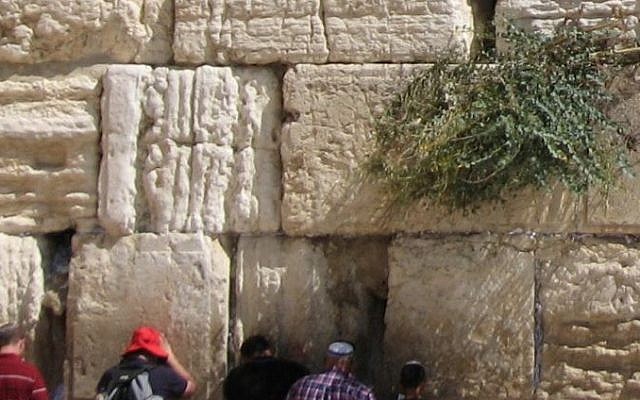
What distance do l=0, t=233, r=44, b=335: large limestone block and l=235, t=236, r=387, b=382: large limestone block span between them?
39.7 inches

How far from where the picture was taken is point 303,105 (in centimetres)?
649

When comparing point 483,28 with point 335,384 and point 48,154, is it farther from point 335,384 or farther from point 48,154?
point 48,154

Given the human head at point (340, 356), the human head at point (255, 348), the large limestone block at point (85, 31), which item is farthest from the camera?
the large limestone block at point (85, 31)

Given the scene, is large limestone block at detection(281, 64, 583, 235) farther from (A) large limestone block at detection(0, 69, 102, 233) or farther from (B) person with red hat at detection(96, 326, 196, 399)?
(A) large limestone block at detection(0, 69, 102, 233)

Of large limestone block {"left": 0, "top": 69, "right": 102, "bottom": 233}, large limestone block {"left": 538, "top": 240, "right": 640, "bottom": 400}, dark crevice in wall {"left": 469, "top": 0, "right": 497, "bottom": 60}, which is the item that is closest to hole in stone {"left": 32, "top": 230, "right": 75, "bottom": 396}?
large limestone block {"left": 0, "top": 69, "right": 102, "bottom": 233}

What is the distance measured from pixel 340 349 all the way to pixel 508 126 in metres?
1.28

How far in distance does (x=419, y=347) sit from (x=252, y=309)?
0.84m

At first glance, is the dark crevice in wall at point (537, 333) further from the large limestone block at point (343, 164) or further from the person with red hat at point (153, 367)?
the person with red hat at point (153, 367)

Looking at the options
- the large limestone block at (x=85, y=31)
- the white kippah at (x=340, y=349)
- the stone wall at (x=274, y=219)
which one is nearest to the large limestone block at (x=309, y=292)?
the stone wall at (x=274, y=219)

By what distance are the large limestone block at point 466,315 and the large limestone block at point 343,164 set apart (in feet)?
0.44

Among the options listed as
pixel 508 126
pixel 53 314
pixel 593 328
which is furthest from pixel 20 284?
pixel 593 328

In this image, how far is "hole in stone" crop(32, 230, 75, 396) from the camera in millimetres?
6598

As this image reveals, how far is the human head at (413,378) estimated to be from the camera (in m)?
6.00

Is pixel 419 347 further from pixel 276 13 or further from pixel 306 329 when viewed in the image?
pixel 276 13
